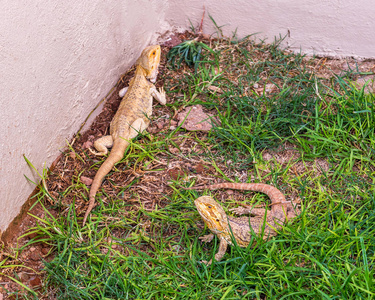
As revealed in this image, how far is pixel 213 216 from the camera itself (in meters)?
3.44

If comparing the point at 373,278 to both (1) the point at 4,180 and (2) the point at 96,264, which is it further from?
(1) the point at 4,180

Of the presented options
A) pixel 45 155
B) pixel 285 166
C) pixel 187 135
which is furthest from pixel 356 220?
pixel 45 155

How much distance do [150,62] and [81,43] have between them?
0.97 m

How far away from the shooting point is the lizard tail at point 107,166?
3883 millimetres

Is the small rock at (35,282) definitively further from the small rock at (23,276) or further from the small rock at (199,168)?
the small rock at (199,168)

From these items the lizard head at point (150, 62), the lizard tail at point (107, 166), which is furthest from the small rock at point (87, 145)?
the lizard head at point (150, 62)

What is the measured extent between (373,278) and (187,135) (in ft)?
8.06

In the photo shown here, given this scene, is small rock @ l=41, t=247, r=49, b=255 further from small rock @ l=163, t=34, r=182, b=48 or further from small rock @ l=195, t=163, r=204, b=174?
small rock @ l=163, t=34, r=182, b=48

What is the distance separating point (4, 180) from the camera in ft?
11.7

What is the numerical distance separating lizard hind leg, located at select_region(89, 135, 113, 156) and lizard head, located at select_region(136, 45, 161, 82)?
1054 millimetres

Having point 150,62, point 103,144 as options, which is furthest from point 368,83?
point 103,144

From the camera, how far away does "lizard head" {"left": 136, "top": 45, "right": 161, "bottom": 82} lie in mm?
4941

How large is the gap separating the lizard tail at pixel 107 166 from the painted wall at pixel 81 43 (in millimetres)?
613

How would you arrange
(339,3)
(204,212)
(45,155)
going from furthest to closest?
(339,3), (45,155), (204,212)
